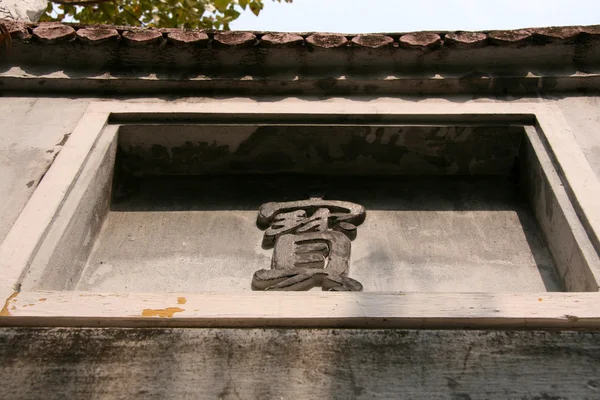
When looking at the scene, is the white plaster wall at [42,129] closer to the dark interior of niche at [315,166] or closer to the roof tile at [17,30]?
the dark interior of niche at [315,166]

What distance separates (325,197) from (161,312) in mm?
1704

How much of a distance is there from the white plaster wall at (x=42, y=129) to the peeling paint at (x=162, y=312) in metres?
1.00

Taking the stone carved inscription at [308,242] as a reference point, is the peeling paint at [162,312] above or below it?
above

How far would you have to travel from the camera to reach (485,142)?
4.55 m

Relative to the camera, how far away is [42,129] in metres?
4.39

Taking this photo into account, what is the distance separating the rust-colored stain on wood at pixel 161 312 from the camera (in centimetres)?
303

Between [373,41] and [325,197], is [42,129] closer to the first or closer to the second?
[325,197]

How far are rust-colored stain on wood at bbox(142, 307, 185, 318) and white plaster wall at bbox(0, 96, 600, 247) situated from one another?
100cm

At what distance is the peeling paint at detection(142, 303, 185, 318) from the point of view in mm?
3033

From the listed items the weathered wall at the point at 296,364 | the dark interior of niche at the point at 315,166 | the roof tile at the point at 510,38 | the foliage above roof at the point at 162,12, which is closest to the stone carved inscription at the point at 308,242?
the dark interior of niche at the point at 315,166

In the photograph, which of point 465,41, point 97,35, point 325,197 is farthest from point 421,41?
point 97,35

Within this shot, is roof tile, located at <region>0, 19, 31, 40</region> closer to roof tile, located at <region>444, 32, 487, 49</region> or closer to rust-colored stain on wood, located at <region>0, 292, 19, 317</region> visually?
rust-colored stain on wood, located at <region>0, 292, 19, 317</region>

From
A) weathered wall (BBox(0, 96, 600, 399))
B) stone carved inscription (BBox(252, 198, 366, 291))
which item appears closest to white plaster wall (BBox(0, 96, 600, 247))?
stone carved inscription (BBox(252, 198, 366, 291))

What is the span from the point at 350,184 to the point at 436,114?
0.68m
